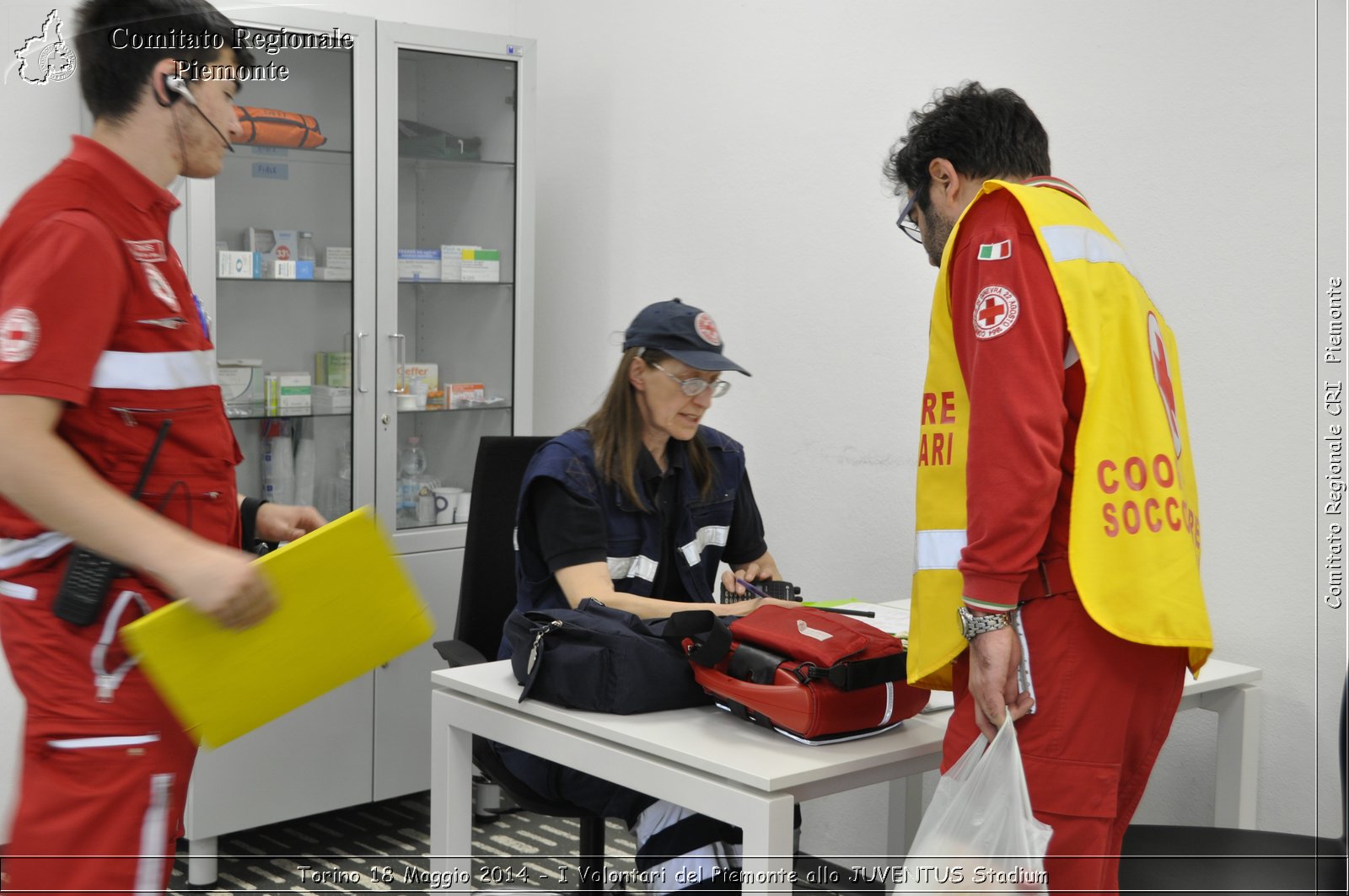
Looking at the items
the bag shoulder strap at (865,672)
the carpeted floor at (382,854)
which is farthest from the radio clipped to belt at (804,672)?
the carpeted floor at (382,854)

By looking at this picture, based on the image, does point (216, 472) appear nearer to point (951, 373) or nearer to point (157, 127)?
point (157, 127)

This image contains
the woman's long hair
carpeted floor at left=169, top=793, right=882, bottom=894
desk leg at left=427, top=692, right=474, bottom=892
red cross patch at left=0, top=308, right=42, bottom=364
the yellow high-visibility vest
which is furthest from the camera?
carpeted floor at left=169, top=793, right=882, bottom=894

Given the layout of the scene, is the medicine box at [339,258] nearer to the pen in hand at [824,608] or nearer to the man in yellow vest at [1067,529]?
the pen in hand at [824,608]

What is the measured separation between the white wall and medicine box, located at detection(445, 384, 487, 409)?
331mm

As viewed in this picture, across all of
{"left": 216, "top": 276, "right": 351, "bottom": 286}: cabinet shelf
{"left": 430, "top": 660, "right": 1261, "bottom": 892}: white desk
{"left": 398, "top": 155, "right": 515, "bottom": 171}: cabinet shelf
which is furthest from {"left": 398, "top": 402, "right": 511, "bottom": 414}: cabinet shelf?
{"left": 430, "top": 660, "right": 1261, "bottom": 892}: white desk

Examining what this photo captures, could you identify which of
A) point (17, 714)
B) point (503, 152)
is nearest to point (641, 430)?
point (503, 152)

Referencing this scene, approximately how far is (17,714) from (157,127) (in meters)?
2.40

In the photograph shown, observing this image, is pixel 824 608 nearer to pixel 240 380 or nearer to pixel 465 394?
pixel 465 394

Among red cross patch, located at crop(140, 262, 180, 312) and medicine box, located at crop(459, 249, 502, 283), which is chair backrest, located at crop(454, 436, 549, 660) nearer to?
medicine box, located at crop(459, 249, 502, 283)

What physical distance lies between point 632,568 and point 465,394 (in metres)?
1.55

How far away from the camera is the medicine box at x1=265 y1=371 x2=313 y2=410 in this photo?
3646 mm

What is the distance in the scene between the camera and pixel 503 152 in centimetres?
395

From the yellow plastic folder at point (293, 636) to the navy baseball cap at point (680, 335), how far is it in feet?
3.48

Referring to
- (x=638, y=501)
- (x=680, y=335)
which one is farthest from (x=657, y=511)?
(x=680, y=335)
